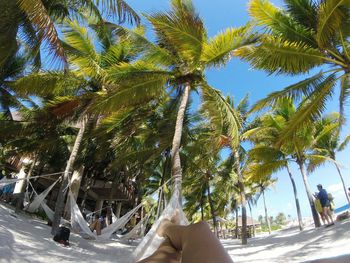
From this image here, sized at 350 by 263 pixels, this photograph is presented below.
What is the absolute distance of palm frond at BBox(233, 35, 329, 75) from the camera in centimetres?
647

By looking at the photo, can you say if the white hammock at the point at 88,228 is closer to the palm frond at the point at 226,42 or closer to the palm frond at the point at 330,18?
the palm frond at the point at 226,42

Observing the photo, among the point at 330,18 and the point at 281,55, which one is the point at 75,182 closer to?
the point at 281,55

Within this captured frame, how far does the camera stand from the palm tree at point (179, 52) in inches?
261

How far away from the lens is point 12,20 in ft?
18.8

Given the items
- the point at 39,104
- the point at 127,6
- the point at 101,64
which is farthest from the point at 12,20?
the point at 39,104

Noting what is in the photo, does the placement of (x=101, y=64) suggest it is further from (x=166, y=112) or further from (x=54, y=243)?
(x=54, y=243)

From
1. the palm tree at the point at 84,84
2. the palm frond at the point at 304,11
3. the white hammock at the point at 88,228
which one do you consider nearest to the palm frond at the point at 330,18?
the palm frond at the point at 304,11

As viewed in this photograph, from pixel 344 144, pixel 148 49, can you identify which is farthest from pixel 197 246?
pixel 344 144

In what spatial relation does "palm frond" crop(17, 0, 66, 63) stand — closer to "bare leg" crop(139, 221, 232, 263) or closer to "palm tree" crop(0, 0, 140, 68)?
"palm tree" crop(0, 0, 140, 68)

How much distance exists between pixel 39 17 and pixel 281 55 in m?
4.90

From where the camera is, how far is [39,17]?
449 centimetres

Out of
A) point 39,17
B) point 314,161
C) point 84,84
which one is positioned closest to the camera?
point 39,17

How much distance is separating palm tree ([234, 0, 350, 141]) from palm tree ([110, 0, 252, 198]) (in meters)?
Result: 0.47

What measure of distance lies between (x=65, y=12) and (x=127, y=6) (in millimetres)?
2559
